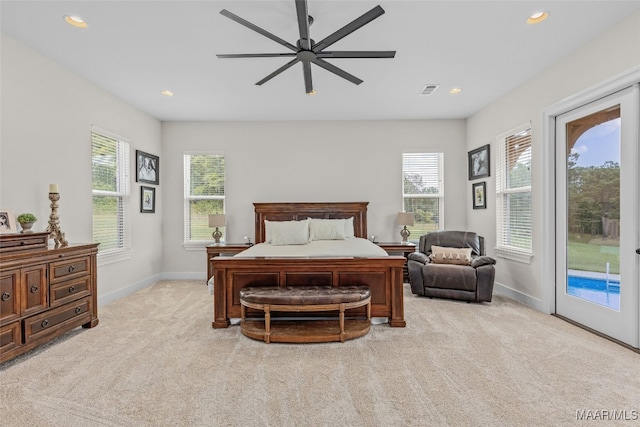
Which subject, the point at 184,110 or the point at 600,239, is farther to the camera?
the point at 184,110

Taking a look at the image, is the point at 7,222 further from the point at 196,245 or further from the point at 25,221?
the point at 196,245

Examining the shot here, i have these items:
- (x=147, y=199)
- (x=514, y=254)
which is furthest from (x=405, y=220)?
(x=147, y=199)

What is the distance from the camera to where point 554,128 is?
3.78 meters

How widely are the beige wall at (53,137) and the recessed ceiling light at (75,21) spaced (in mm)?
808

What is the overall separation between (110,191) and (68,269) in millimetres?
1809

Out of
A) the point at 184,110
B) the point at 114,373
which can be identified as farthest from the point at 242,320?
the point at 184,110

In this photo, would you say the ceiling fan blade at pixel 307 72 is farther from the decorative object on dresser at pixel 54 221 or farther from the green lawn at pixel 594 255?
the green lawn at pixel 594 255

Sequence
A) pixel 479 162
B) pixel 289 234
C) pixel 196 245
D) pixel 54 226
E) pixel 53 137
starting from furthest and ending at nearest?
1. pixel 196 245
2. pixel 479 162
3. pixel 289 234
4. pixel 53 137
5. pixel 54 226

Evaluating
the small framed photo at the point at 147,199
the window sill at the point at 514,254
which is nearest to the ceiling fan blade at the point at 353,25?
the window sill at the point at 514,254

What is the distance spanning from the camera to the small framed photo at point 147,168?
17.0 feet

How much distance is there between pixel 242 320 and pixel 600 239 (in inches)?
146

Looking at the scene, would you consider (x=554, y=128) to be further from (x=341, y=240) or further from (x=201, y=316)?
(x=201, y=316)

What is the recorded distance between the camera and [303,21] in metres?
2.25

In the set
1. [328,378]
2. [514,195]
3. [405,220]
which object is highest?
[514,195]
